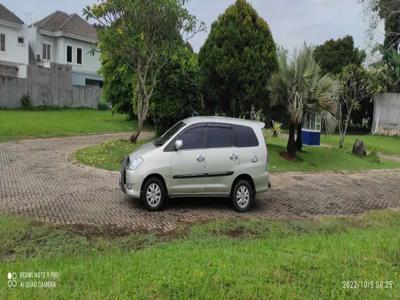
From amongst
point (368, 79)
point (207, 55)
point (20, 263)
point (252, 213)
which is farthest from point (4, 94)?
point (20, 263)

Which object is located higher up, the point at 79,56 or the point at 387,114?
the point at 79,56

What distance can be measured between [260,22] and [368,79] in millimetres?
8023

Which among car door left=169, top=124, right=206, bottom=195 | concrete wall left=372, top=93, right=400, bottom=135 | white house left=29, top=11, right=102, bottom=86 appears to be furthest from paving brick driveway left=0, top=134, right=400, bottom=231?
white house left=29, top=11, right=102, bottom=86

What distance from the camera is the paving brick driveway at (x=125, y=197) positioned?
8023mm

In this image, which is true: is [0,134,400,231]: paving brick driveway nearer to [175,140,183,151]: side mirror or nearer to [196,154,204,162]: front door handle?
[196,154,204,162]: front door handle

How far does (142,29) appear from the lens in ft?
48.0

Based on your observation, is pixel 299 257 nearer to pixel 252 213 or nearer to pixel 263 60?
pixel 252 213

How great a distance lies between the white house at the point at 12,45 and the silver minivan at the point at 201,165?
28.8m

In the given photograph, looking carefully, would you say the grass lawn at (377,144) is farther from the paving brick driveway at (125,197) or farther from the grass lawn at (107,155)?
the grass lawn at (107,155)

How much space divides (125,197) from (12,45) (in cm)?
3050

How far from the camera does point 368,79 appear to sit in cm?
2134

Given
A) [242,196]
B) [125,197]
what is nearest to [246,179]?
[242,196]

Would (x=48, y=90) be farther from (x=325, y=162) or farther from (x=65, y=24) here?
(x=325, y=162)

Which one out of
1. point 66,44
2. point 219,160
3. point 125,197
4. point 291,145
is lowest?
point 125,197
